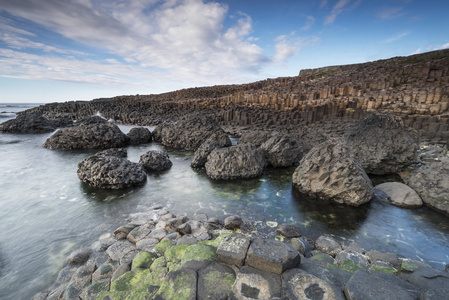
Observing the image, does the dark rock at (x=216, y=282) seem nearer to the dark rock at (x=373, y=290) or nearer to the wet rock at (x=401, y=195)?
the dark rock at (x=373, y=290)

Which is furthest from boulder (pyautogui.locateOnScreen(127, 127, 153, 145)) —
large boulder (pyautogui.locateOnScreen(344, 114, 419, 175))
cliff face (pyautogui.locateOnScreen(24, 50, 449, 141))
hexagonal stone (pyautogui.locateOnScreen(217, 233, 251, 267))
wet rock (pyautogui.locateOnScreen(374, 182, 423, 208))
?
wet rock (pyautogui.locateOnScreen(374, 182, 423, 208))

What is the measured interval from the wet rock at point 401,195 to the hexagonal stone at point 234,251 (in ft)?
17.9

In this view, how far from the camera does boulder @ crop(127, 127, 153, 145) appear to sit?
43.5 feet

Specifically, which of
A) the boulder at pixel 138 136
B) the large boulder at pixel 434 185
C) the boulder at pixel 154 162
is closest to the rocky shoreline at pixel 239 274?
the large boulder at pixel 434 185

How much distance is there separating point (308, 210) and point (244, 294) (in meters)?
4.04

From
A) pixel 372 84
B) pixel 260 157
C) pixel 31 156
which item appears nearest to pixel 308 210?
pixel 260 157

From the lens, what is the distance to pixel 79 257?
11.9 feet

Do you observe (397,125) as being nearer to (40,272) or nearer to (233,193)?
(233,193)

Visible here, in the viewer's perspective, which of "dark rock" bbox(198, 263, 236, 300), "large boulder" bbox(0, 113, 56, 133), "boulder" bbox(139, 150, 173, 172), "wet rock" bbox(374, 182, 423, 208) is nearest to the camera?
"dark rock" bbox(198, 263, 236, 300)

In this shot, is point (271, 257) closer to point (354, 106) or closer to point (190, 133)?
point (190, 133)

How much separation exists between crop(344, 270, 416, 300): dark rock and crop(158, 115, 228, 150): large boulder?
10.2 metres

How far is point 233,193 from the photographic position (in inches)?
258

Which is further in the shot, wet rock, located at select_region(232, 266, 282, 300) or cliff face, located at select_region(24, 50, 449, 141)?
cliff face, located at select_region(24, 50, 449, 141)

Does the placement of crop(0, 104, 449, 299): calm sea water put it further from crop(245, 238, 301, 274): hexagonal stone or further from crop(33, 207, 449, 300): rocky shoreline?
crop(245, 238, 301, 274): hexagonal stone
